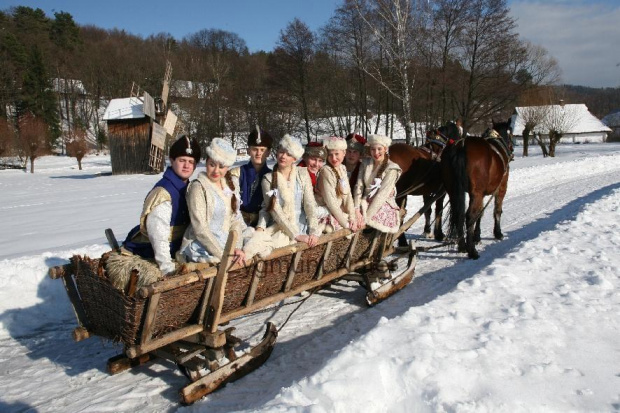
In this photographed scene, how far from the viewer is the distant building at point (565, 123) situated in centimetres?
3466

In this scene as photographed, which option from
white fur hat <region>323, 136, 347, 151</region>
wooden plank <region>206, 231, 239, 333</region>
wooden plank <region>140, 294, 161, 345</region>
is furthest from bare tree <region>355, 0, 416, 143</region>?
wooden plank <region>140, 294, 161, 345</region>

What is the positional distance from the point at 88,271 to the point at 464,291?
324cm

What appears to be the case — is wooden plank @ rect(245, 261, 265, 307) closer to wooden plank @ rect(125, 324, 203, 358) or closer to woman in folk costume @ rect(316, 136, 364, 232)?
wooden plank @ rect(125, 324, 203, 358)

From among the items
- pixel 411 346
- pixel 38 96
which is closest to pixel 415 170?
pixel 411 346

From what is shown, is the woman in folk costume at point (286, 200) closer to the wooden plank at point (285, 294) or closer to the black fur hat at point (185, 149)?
the wooden plank at point (285, 294)

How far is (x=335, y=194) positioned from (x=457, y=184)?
2.73 m

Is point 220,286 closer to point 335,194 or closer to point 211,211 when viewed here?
point 211,211

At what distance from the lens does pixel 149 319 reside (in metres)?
3.16

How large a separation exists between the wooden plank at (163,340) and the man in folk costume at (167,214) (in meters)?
0.45

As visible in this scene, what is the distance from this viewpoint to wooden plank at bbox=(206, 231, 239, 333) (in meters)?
3.35

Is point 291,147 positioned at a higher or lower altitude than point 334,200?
higher

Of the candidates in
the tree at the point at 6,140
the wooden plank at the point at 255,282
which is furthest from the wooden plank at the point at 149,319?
the tree at the point at 6,140

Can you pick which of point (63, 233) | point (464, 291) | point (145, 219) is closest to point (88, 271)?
point (145, 219)

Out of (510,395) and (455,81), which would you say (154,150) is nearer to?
(455,81)
